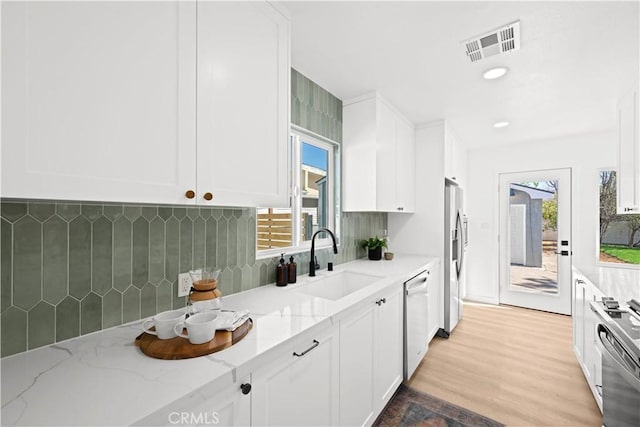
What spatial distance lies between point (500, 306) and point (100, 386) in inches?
188

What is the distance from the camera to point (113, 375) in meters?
0.78

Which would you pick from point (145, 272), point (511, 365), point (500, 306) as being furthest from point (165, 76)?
point (500, 306)

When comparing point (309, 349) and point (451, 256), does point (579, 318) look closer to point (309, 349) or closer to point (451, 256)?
point (451, 256)

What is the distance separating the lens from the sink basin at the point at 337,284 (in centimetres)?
195

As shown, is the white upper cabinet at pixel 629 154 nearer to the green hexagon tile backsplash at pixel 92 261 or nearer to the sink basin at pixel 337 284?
the sink basin at pixel 337 284

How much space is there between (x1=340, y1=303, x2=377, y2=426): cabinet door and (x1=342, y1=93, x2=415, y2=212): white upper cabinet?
112 cm

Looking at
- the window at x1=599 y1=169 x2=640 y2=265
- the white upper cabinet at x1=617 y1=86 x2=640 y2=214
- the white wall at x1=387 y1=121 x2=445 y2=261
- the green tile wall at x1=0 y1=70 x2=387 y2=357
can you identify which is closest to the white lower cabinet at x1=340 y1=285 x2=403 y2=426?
the green tile wall at x1=0 y1=70 x2=387 y2=357

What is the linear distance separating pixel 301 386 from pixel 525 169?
14.5ft

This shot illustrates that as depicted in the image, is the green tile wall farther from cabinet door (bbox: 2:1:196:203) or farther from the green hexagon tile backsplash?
cabinet door (bbox: 2:1:196:203)

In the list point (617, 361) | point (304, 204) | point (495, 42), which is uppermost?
point (495, 42)

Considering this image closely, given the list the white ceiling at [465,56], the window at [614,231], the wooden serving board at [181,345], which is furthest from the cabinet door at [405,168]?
the window at [614,231]

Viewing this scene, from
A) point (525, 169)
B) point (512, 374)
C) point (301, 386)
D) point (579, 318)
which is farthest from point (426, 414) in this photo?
point (525, 169)

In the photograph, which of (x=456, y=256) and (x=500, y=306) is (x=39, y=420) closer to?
(x=456, y=256)

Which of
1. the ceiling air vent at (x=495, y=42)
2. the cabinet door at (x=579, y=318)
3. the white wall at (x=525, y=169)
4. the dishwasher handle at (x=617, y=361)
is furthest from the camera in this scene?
the white wall at (x=525, y=169)
